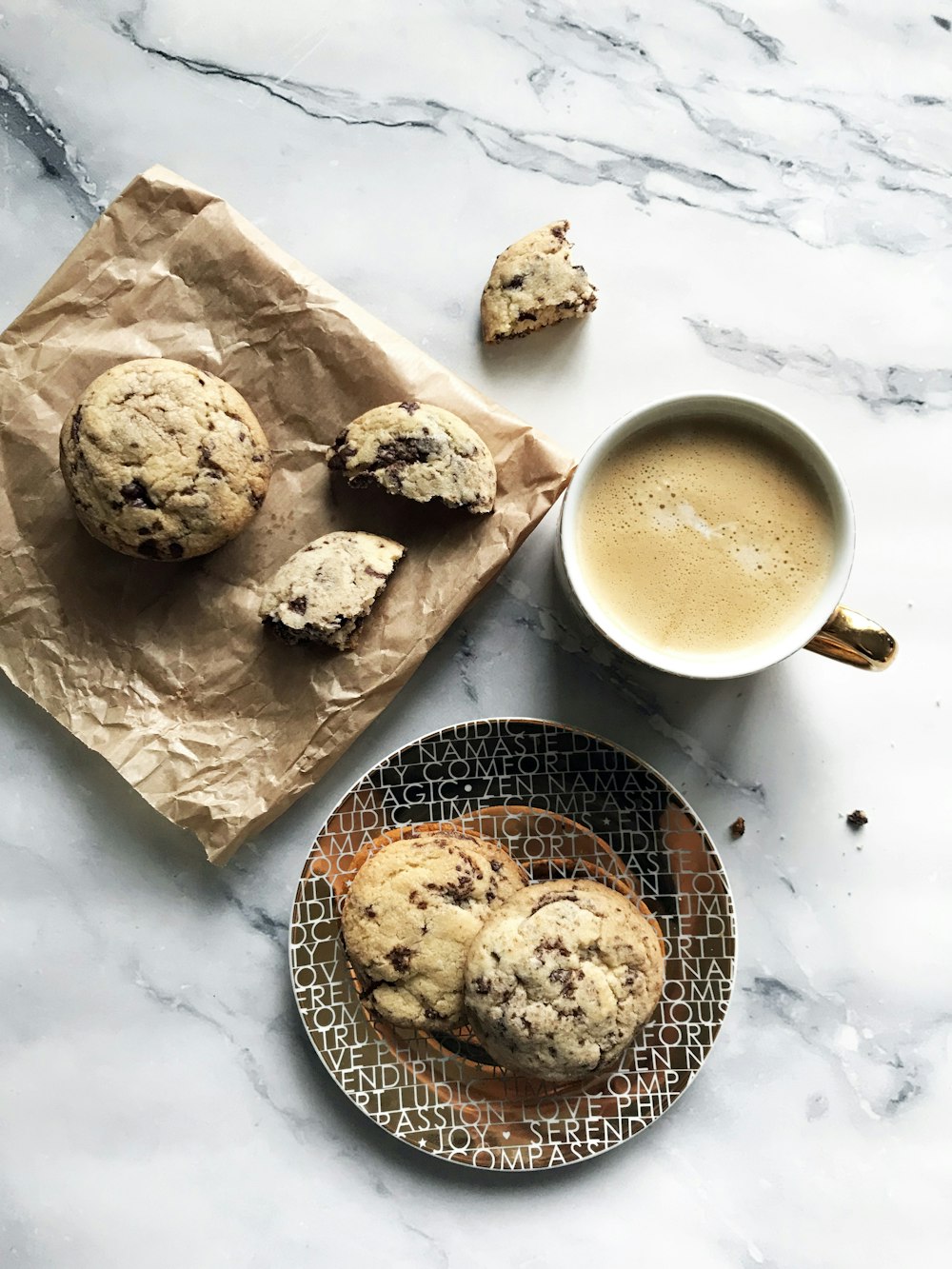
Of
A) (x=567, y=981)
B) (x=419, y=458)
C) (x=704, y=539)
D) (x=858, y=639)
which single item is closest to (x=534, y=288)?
(x=419, y=458)

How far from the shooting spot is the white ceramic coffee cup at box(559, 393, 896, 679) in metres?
1.36

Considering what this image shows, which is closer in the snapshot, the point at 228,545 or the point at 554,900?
the point at 554,900

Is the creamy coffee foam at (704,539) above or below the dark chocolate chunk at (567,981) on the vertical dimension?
above

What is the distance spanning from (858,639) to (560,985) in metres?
0.63

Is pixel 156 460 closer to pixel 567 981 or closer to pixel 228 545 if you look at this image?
pixel 228 545

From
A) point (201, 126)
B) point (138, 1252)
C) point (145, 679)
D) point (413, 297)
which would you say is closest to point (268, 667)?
point (145, 679)

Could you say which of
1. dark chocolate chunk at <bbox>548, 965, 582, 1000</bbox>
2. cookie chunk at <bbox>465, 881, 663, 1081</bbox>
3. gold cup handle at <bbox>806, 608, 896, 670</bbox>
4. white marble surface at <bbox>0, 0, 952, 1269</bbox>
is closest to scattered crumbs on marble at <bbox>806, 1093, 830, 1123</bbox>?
white marble surface at <bbox>0, 0, 952, 1269</bbox>

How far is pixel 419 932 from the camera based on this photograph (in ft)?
4.73

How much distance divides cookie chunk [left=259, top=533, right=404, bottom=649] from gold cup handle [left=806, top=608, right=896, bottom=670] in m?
0.61

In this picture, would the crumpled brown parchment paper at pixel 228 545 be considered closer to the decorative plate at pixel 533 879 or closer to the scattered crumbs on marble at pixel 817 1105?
the decorative plate at pixel 533 879

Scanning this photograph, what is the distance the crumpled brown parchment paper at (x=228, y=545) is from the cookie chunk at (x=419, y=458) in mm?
59

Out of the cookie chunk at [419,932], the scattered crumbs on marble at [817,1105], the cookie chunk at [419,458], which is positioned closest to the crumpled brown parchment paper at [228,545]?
the cookie chunk at [419,458]

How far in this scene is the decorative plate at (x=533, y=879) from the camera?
1.52 m

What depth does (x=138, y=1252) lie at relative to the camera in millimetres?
1630
